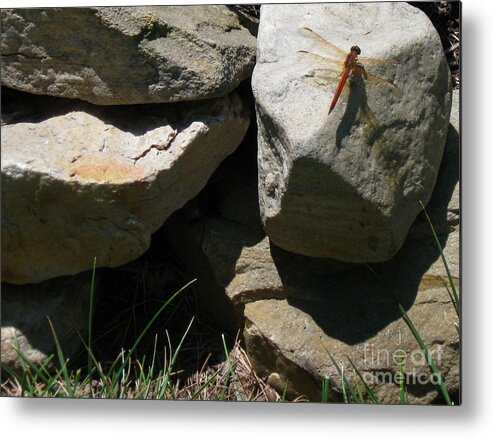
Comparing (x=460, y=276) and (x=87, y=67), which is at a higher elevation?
(x=87, y=67)

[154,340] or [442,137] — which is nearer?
[442,137]

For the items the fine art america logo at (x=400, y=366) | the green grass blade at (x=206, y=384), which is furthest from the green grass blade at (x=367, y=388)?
the green grass blade at (x=206, y=384)

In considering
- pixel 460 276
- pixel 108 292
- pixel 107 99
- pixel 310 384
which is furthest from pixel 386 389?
pixel 107 99

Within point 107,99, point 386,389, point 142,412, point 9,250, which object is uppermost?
point 107,99

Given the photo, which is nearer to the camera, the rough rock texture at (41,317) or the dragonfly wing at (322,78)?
the dragonfly wing at (322,78)

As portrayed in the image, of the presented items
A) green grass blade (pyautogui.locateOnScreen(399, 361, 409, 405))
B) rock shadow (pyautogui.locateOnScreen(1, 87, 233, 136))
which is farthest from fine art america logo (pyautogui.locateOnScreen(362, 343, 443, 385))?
rock shadow (pyautogui.locateOnScreen(1, 87, 233, 136))

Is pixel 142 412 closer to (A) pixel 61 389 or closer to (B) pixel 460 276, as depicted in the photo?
(A) pixel 61 389

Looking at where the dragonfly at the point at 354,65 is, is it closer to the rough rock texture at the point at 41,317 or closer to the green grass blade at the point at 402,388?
the green grass blade at the point at 402,388
